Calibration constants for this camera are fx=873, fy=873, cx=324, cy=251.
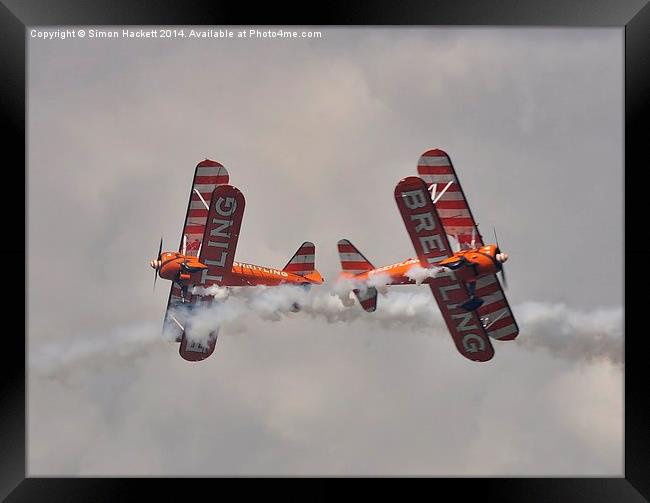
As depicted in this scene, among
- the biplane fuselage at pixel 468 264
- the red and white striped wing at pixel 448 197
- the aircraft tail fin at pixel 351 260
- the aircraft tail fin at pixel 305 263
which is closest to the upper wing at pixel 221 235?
the aircraft tail fin at pixel 305 263

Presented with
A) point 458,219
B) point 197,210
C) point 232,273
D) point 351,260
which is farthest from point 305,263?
point 458,219

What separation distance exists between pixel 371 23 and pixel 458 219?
14.9ft

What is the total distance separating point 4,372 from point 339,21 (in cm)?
822

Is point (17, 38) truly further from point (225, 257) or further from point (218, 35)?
point (225, 257)

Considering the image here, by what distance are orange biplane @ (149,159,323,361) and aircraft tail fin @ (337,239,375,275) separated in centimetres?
141

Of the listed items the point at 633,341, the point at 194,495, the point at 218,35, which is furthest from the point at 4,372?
the point at 633,341

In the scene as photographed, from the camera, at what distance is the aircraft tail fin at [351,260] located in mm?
18859

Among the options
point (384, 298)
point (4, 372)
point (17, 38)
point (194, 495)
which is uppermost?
point (17, 38)

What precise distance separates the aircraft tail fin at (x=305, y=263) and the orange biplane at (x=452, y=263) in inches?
70.4

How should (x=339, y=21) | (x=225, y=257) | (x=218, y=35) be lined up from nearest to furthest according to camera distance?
(x=339, y=21) < (x=218, y=35) < (x=225, y=257)

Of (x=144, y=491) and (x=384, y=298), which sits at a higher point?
(x=384, y=298)

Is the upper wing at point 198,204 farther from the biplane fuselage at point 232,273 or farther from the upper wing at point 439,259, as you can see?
the upper wing at point 439,259

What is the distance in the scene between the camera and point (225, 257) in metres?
17.7

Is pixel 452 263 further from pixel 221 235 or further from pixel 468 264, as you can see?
pixel 221 235
